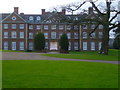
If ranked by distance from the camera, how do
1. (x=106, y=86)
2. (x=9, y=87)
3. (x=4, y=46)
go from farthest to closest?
(x=4, y=46) < (x=106, y=86) < (x=9, y=87)

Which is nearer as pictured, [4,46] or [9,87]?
[9,87]

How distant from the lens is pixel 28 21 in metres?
65.6

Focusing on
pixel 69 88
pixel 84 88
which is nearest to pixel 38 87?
pixel 69 88

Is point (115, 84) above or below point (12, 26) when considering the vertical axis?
below

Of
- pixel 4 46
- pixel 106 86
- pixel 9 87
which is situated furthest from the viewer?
pixel 4 46

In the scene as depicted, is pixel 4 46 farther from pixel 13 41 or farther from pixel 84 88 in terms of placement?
pixel 84 88

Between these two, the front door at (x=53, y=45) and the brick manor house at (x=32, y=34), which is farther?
the front door at (x=53, y=45)

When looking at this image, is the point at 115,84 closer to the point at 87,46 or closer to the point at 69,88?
the point at 69,88

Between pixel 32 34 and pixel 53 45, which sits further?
pixel 32 34

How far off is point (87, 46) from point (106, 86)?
5491cm

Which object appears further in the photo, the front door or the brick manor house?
the front door

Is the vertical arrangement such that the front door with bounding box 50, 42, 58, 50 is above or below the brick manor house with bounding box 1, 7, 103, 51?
below

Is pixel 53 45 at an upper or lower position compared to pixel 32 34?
lower

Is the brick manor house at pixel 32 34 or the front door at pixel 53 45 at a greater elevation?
the brick manor house at pixel 32 34
